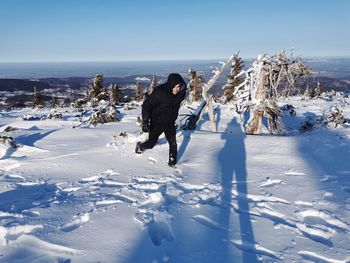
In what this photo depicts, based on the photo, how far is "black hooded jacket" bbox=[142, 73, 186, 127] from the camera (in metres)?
7.43

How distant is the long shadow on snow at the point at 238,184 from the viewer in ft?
14.4

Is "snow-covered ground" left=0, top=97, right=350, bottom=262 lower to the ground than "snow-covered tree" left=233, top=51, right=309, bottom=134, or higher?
lower

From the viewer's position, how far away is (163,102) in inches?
297

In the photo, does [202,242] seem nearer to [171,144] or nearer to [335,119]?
[171,144]

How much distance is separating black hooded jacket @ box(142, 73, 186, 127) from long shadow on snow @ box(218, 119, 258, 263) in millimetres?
1580

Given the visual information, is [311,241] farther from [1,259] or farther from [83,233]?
[1,259]

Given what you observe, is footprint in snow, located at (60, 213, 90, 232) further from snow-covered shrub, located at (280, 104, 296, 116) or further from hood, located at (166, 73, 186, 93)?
snow-covered shrub, located at (280, 104, 296, 116)

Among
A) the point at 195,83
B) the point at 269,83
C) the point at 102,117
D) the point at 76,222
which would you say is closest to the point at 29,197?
the point at 76,222

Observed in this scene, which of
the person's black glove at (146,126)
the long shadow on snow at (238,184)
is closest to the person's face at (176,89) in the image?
the person's black glove at (146,126)

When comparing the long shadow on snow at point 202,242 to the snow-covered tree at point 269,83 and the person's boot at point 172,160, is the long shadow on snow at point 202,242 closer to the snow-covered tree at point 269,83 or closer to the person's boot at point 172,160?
the person's boot at point 172,160

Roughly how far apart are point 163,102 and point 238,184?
2337 millimetres

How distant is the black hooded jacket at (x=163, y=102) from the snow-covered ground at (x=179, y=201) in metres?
1.02

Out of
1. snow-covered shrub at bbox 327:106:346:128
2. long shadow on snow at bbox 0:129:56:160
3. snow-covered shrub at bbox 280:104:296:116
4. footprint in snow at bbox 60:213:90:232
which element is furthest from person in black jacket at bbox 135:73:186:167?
snow-covered shrub at bbox 280:104:296:116

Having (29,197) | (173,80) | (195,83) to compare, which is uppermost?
(173,80)
